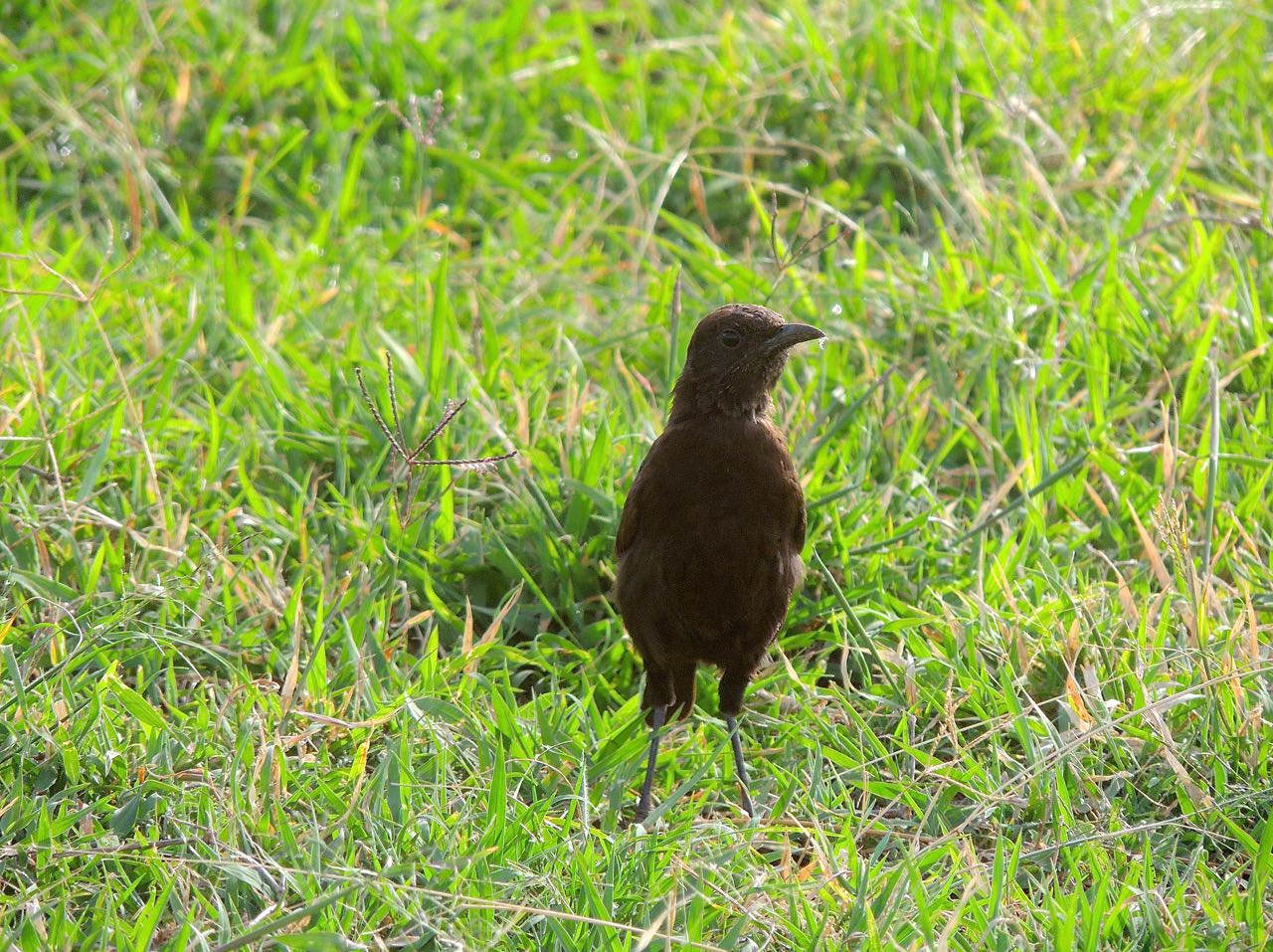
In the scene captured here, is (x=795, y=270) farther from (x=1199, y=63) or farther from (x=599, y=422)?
(x=1199, y=63)

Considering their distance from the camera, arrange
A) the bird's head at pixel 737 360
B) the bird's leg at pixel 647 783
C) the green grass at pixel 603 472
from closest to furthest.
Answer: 1. the green grass at pixel 603 472
2. the bird's leg at pixel 647 783
3. the bird's head at pixel 737 360

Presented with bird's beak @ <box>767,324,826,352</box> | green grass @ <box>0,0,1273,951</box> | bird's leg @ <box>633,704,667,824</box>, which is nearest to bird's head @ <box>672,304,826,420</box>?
bird's beak @ <box>767,324,826,352</box>

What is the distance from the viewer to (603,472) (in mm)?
4309

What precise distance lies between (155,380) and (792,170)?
254 centimetres

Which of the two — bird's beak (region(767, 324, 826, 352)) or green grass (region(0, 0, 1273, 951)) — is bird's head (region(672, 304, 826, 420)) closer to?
bird's beak (region(767, 324, 826, 352))

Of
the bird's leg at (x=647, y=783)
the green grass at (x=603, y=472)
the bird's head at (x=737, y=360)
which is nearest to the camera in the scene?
the green grass at (x=603, y=472)

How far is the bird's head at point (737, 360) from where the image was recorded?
364cm

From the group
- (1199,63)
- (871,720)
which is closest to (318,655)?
(871,720)

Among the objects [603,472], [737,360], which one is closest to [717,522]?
[737,360]

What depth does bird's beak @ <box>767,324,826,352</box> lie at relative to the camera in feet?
12.0

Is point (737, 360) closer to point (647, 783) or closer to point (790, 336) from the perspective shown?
point (790, 336)

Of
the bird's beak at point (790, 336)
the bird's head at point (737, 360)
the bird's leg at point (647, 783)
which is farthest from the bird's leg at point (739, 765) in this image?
the bird's beak at point (790, 336)

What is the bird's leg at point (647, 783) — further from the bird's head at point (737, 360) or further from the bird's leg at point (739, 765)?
the bird's head at point (737, 360)

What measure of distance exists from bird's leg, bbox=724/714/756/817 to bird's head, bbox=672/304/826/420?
77cm
